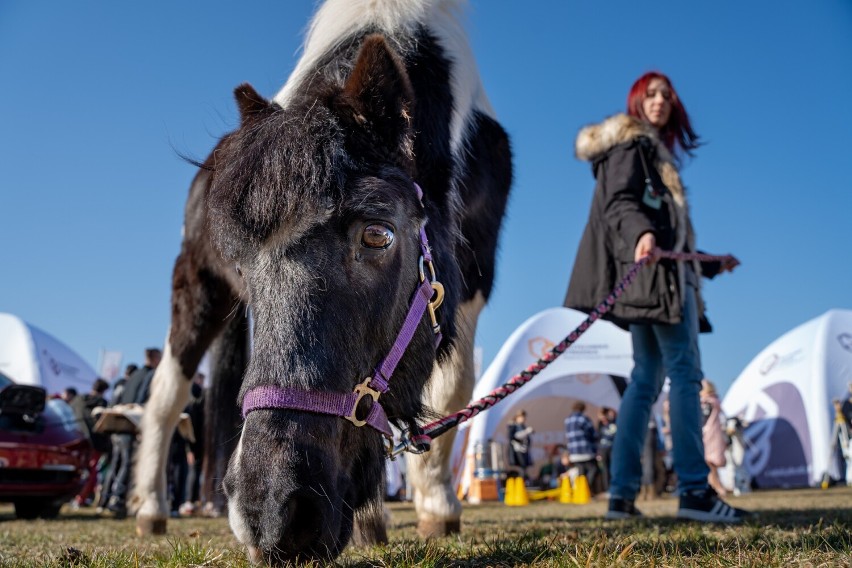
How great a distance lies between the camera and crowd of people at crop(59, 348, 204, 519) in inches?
376

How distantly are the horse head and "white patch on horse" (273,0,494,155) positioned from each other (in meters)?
0.85

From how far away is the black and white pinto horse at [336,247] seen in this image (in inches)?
66.1

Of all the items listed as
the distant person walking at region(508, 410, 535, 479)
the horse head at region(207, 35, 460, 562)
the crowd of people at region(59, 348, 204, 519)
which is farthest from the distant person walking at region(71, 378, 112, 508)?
the horse head at region(207, 35, 460, 562)

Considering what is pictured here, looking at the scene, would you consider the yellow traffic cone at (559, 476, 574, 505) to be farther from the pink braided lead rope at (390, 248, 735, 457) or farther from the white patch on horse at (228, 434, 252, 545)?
the white patch on horse at (228, 434, 252, 545)

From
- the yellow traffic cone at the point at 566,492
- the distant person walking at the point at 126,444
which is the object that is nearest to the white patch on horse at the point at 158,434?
the distant person walking at the point at 126,444

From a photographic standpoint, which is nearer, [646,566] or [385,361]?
[646,566]

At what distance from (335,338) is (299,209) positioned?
1.33ft

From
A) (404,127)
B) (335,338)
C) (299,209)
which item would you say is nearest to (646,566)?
(335,338)

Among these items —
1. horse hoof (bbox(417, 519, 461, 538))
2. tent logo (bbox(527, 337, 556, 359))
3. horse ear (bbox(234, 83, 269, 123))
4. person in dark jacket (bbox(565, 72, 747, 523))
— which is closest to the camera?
horse ear (bbox(234, 83, 269, 123))

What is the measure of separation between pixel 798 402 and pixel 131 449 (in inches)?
667

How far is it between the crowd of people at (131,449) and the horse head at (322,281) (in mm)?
6759

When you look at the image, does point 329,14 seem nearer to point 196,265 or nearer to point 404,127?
point 404,127

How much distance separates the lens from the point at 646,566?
174cm

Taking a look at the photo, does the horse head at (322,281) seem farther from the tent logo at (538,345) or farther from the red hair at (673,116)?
the tent logo at (538,345)
